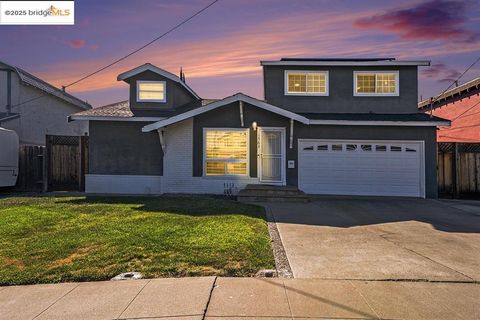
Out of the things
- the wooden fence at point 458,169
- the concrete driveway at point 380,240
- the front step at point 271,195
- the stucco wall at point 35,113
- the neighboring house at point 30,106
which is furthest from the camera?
the stucco wall at point 35,113

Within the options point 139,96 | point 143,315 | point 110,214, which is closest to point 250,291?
point 143,315

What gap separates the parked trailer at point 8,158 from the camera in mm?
13641

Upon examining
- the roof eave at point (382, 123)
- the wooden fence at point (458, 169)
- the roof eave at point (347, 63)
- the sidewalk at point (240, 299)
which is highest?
the roof eave at point (347, 63)

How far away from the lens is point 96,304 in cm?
387

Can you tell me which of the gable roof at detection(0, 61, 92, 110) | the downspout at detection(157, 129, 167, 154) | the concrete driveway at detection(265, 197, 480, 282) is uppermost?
the gable roof at detection(0, 61, 92, 110)

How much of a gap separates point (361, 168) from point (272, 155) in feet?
12.9

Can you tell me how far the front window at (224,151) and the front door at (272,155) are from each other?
0.81 m

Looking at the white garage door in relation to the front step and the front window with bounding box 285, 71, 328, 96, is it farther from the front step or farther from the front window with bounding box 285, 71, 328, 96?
the front window with bounding box 285, 71, 328, 96

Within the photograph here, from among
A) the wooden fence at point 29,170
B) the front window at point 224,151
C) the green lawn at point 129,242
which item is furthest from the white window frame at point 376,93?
the wooden fence at point 29,170

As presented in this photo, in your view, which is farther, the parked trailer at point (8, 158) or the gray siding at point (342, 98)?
the gray siding at point (342, 98)

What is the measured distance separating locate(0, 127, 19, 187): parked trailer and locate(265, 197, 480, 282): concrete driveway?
457 inches

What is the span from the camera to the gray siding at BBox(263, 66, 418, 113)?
14992 mm

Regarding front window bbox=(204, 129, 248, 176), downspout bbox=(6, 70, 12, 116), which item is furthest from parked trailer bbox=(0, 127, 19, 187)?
front window bbox=(204, 129, 248, 176)

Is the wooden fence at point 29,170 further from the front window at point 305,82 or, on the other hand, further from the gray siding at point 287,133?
the front window at point 305,82
